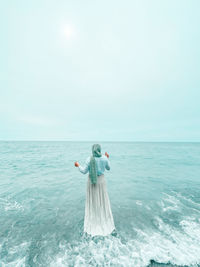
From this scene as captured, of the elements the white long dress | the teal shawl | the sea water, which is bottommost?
the sea water

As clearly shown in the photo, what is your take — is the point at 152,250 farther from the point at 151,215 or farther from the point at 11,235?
the point at 11,235

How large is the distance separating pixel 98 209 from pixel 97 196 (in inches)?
20.6

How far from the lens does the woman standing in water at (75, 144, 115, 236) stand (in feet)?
14.4

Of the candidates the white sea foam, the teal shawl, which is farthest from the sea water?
the teal shawl

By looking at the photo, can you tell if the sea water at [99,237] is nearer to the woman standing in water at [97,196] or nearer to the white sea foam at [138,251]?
the white sea foam at [138,251]

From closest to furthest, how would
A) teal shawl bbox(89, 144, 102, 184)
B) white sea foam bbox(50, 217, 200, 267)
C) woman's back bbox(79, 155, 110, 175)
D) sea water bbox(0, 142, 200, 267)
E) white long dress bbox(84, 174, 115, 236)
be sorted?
white sea foam bbox(50, 217, 200, 267) < sea water bbox(0, 142, 200, 267) < teal shawl bbox(89, 144, 102, 184) < woman's back bbox(79, 155, 110, 175) < white long dress bbox(84, 174, 115, 236)

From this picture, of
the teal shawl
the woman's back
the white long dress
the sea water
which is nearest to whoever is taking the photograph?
the sea water

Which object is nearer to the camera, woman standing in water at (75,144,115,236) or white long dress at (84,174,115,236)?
woman standing in water at (75,144,115,236)

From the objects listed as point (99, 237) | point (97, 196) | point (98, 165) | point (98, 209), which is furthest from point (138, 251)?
point (98, 165)

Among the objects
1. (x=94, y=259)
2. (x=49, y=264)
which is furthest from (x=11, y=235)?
(x=94, y=259)

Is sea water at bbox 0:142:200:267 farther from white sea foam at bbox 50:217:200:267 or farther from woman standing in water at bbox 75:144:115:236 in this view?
woman standing in water at bbox 75:144:115:236

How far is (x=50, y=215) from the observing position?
673cm

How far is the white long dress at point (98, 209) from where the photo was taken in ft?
15.2

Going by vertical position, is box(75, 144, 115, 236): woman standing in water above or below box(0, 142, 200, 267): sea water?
above
